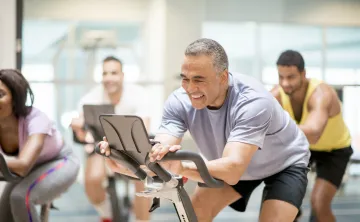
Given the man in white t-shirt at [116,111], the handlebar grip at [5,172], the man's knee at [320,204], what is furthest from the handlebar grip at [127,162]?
the man in white t-shirt at [116,111]

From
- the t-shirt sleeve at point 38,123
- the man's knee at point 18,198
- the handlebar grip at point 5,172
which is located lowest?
the man's knee at point 18,198

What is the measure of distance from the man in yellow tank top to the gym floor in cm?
132

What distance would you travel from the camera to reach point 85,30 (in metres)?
5.87

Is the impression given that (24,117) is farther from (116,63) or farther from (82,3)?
(82,3)

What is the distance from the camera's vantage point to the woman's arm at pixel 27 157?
11.0ft

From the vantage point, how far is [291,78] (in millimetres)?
3969

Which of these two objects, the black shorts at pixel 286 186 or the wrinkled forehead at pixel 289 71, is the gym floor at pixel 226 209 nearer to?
the wrinkled forehead at pixel 289 71

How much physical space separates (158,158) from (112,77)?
9.33 ft

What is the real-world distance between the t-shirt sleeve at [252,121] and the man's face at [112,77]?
2.41 meters

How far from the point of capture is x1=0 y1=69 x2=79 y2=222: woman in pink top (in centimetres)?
338

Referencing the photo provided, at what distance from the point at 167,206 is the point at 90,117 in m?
2.17

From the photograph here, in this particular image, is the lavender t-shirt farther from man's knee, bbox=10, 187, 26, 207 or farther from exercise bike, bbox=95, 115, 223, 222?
exercise bike, bbox=95, 115, 223, 222

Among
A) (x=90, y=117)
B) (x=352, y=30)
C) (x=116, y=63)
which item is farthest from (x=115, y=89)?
(x=352, y=30)

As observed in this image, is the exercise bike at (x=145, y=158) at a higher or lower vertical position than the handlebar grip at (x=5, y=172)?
higher
